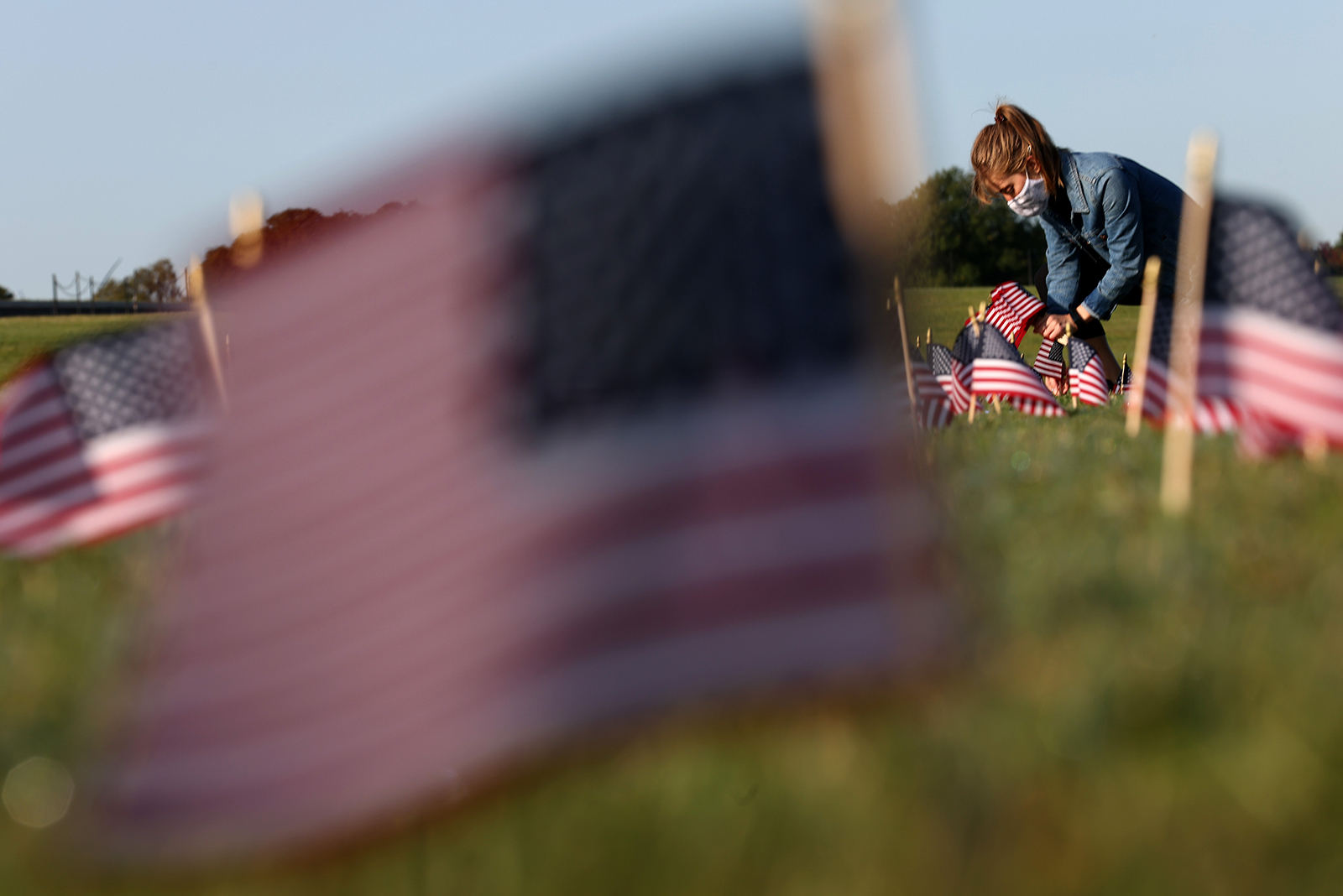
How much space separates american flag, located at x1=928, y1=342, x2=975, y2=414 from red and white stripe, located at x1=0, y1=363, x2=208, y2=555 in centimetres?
597

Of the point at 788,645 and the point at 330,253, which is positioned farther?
the point at 330,253

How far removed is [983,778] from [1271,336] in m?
3.28

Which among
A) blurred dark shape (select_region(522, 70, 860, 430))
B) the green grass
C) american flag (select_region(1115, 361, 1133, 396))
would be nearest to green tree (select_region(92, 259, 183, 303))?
the green grass

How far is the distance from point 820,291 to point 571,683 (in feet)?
3.06

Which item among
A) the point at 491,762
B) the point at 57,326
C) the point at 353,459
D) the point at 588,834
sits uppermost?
the point at 353,459

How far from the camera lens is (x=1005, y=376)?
32.2 ft

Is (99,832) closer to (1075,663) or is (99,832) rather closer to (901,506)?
(901,506)

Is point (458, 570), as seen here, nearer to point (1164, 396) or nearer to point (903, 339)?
point (1164, 396)

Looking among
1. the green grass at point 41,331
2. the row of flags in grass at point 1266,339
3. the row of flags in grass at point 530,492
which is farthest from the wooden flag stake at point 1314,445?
the green grass at point 41,331

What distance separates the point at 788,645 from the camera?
227cm

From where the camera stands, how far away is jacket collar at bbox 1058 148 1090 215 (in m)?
9.68

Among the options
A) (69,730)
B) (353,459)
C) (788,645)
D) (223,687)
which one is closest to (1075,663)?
(788,645)

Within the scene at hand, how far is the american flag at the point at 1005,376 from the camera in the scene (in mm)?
9781

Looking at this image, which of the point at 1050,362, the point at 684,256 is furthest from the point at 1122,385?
the point at 684,256
